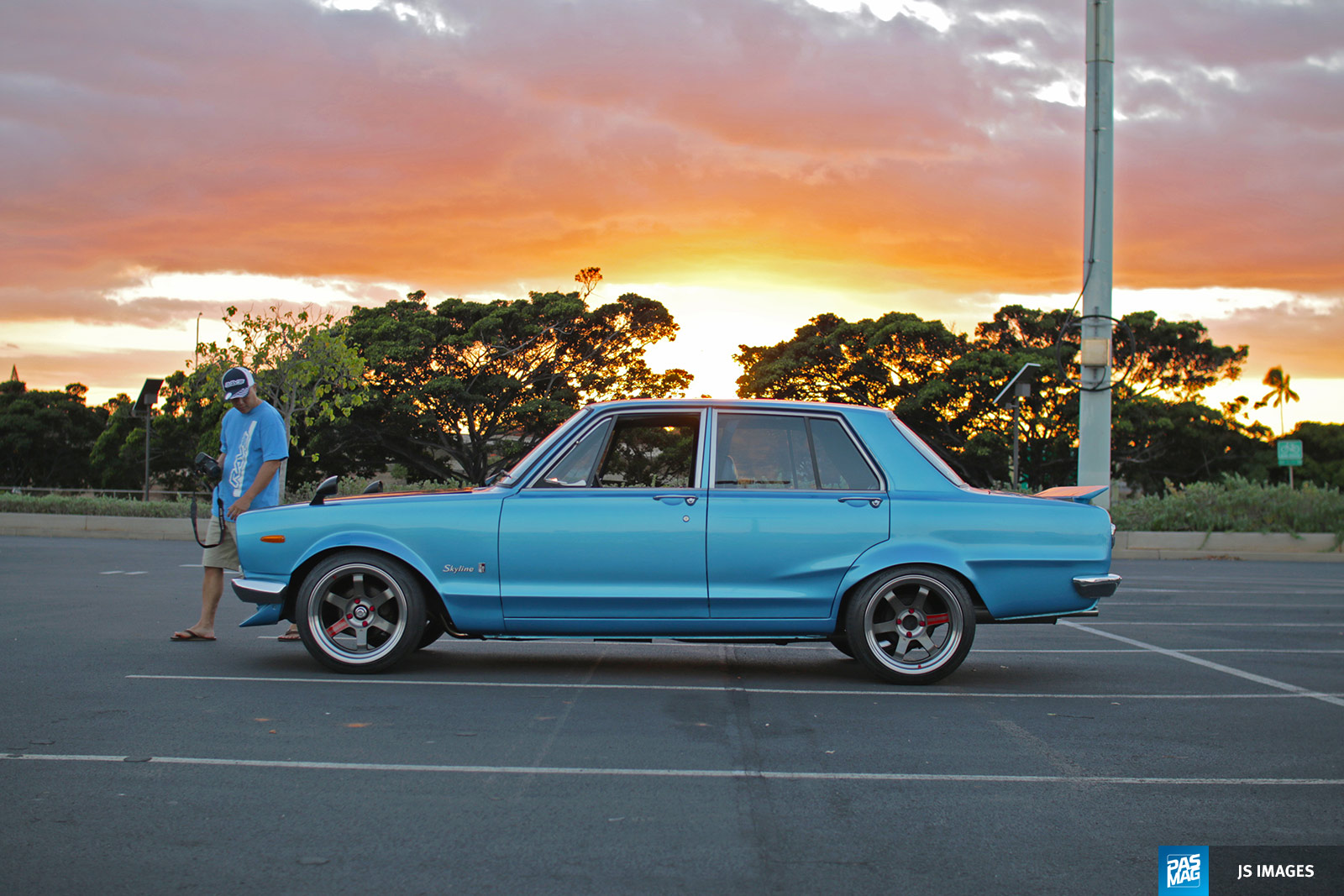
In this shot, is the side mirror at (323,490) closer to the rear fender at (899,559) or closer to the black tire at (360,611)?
the black tire at (360,611)

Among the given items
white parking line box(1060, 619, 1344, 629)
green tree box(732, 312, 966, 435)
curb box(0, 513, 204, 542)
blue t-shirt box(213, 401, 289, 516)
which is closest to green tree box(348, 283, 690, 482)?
green tree box(732, 312, 966, 435)

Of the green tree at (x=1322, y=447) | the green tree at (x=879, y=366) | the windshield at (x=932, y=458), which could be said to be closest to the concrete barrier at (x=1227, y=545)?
the windshield at (x=932, y=458)

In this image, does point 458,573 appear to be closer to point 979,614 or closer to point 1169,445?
point 979,614

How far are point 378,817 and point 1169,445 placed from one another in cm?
5306

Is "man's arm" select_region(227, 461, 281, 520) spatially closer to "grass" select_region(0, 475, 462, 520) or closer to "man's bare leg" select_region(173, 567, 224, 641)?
"man's bare leg" select_region(173, 567, 224, 641)

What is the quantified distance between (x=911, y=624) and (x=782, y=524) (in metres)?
1.02

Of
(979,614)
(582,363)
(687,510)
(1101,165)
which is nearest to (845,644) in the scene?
(979,614)

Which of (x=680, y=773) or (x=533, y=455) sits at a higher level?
(x=533, y=455)

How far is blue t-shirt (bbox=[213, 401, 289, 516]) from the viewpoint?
7793 millimetres

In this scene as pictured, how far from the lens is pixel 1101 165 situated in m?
14.8

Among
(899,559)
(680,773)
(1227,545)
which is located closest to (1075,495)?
(899,559)

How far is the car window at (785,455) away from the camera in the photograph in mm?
6816

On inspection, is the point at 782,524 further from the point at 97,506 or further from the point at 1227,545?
the point at 97,506

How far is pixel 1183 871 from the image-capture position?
354cm
